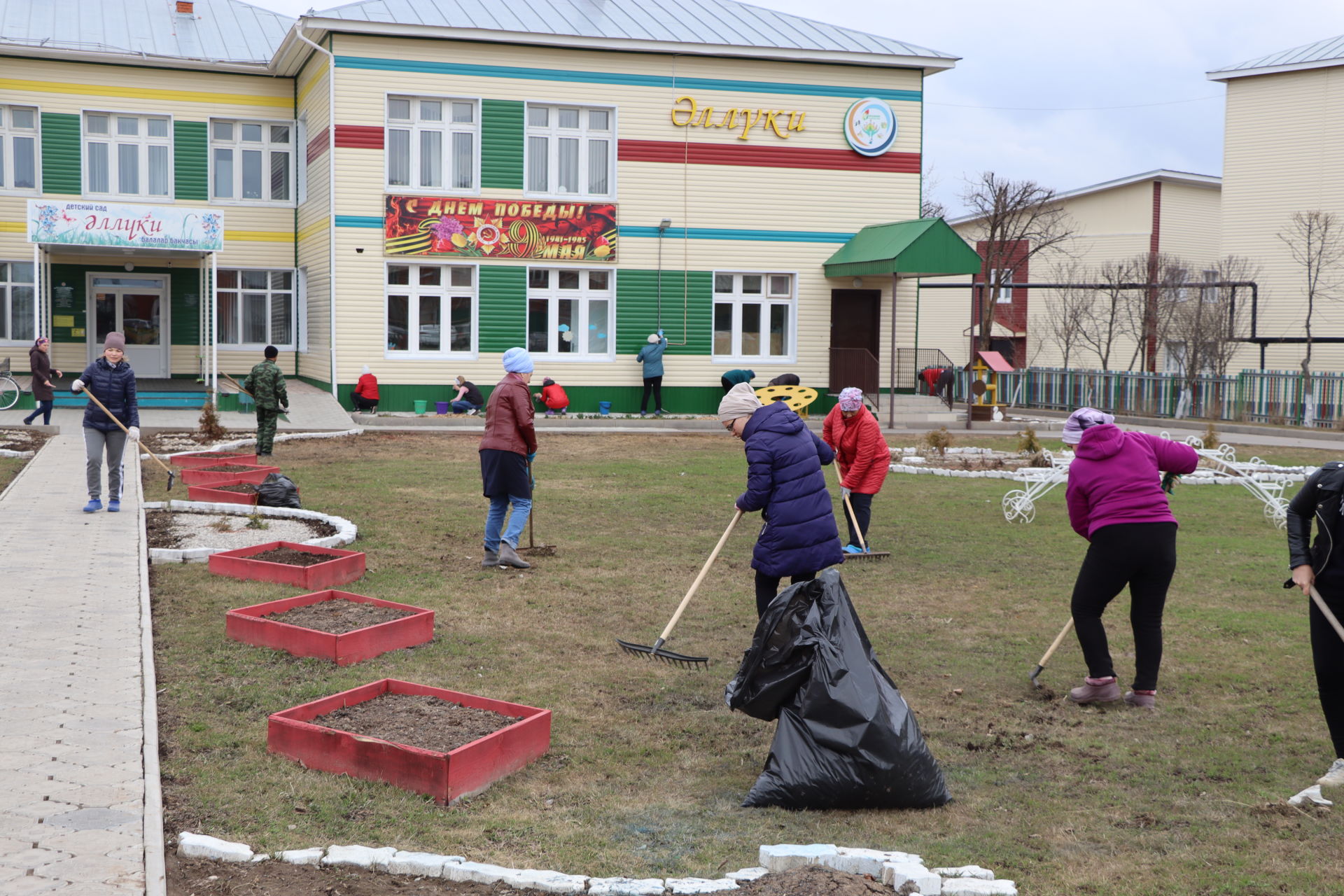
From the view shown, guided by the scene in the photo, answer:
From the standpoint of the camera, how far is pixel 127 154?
1105 inches

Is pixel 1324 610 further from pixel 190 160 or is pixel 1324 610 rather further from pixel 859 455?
pixel 190 160

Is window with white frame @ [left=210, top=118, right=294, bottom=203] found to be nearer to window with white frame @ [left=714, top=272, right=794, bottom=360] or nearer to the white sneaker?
window with white frame @ [left=714, top=272, right=794, bottom=360]

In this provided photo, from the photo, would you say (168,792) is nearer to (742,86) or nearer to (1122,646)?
(1122,646)

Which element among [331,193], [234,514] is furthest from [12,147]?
[234,514]

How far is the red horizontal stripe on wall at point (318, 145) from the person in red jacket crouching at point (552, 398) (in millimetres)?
6753

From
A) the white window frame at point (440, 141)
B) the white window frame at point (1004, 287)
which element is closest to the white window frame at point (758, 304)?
the white window frame at point (440, 141)

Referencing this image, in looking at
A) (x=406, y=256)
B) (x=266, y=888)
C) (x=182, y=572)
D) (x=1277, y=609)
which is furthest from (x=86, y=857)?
(x=406, y=256)

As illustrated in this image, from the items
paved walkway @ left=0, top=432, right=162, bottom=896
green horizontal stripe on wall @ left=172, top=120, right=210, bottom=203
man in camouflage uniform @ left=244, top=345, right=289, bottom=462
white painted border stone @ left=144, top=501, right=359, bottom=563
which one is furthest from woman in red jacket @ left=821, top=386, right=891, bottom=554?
green horizontal stripe on wall @ left=172, top=120, right=210, bottom=203

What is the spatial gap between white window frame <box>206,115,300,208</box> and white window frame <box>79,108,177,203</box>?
0.88 meters

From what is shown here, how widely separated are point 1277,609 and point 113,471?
10364 millimetres

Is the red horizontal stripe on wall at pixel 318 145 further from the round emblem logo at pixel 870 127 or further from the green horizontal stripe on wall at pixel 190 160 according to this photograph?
the round emblem logo at pixel 870 127

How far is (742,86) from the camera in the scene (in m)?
26.8

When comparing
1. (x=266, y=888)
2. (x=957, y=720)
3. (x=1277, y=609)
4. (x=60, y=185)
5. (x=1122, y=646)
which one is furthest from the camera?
(x=60, y=185)

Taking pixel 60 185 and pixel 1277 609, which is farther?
pixel 60 185
